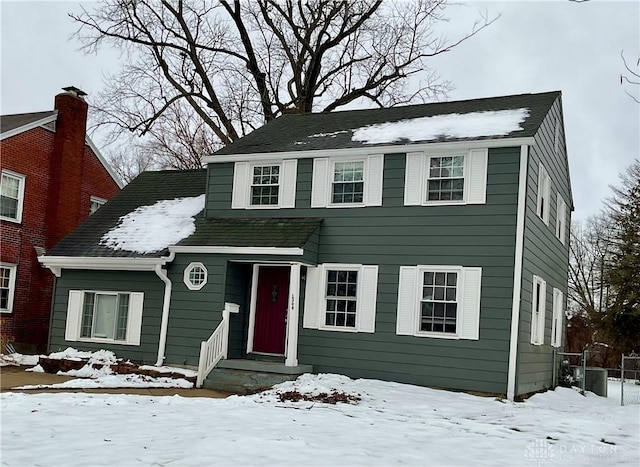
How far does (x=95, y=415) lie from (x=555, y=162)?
12.0 m

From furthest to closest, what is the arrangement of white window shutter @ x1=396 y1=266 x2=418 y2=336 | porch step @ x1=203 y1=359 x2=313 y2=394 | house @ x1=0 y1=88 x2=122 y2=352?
house @ x1=0 y1=88 x2=122 y2=352 → white window shutter @ x1=396 y1=266 x2=418 y2=336 → porch step @ x1=203 y1=359 x2=313 y2=394

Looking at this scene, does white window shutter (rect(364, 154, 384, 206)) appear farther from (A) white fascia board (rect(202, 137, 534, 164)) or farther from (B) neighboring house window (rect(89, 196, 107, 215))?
(B) neighboring house window (rect(89, 196, 107, 215))

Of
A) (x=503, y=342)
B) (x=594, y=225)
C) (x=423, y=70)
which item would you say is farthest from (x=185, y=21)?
(x=594, y=225)

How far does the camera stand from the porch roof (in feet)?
44.4

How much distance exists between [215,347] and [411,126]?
6.40 meters

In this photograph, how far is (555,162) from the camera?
51.8ft

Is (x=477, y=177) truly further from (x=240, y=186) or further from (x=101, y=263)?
(x=101, y=263)

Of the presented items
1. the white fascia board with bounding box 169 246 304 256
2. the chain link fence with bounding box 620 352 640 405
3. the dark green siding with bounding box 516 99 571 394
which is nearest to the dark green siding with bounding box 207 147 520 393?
the dark green siding with bounding box 516 99 571 394

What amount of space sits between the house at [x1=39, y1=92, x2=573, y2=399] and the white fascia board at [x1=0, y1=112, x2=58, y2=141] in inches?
177

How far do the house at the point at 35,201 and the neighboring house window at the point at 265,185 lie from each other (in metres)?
7.78

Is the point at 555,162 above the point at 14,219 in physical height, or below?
above

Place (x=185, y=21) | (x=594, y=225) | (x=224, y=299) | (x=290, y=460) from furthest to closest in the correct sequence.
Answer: (x=594, y=225) → (x=185, y=21) → (x=224, y=299) → (x=290, y=460)

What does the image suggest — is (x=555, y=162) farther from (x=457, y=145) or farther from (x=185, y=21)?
(x=185, y=21)

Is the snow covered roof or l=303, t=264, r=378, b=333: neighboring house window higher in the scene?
the snow covered roof
